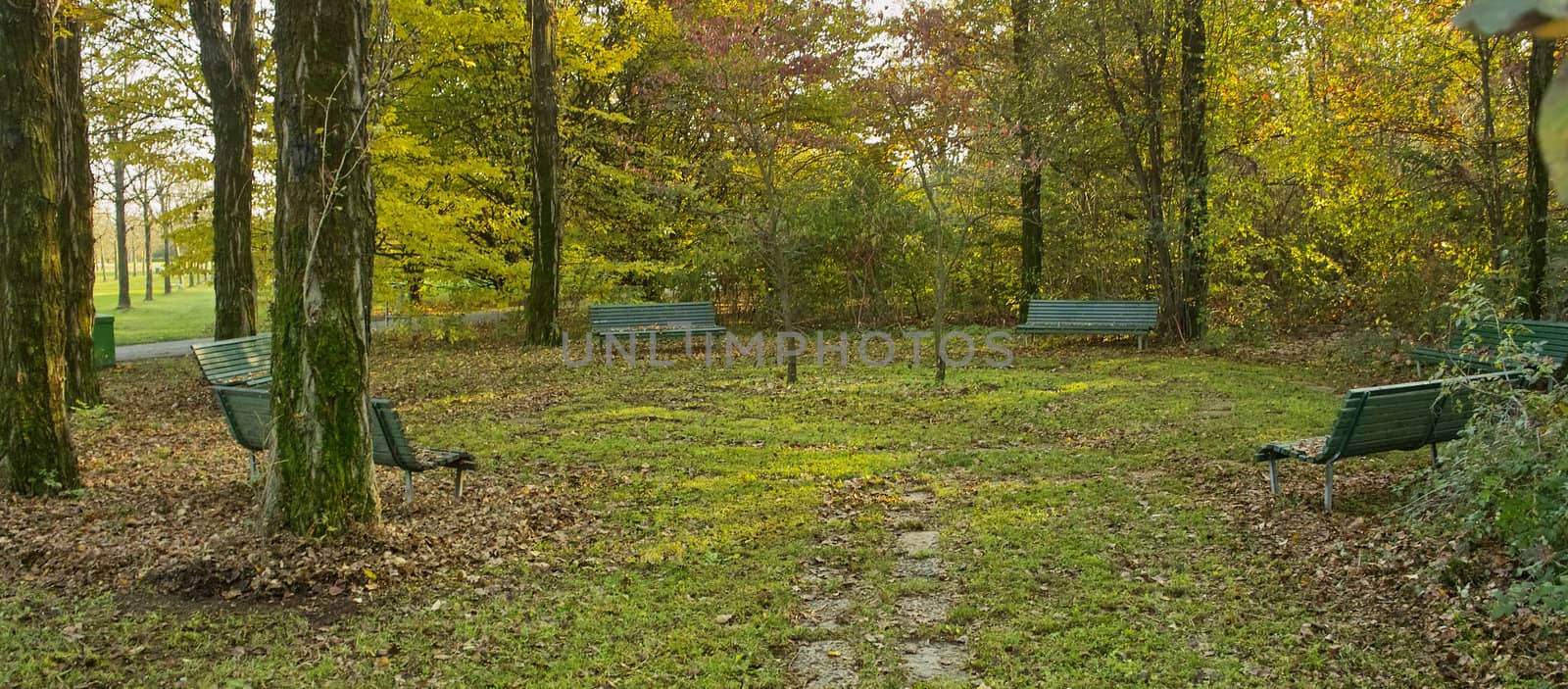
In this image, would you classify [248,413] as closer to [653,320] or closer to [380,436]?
[380,436]

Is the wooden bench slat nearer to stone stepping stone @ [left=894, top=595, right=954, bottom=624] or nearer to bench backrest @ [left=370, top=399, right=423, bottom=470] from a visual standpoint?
bench backrest @ [left=370, top=399, right=423, bottom=470]

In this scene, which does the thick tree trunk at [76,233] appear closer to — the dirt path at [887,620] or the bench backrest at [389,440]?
the bench backrest at [389,440]

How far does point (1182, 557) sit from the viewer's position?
4949 millimetres

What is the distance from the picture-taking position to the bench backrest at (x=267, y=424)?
18.4 ft

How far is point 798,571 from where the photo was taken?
4.89m

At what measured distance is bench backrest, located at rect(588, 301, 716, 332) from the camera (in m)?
15.1

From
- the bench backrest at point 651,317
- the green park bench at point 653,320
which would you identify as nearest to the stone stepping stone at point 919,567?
the green park bench at point 653,320

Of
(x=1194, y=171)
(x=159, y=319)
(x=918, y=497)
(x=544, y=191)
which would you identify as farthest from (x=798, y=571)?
(x=159, y=319)

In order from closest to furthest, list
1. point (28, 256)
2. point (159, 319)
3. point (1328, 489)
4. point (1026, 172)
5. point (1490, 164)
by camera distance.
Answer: point (1328, 489), point (28, 256), point (1490, 164), point (1026, 172), point (159, 319)

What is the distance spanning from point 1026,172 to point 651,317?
6.38 meters

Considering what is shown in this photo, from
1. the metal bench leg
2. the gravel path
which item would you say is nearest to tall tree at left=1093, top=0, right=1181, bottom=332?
the metal bench leg

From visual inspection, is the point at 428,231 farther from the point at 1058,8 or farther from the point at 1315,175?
the point at 1315,175

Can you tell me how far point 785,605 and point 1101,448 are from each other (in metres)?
4.11

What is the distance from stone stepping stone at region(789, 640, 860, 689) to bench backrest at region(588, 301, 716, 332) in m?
11.1
